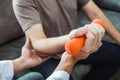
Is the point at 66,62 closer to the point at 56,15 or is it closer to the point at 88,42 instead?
the point at 88,42

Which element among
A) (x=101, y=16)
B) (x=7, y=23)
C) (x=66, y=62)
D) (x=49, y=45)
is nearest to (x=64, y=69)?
(x=66, y=62)

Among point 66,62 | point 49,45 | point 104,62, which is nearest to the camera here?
point 66,62

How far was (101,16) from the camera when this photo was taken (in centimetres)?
155

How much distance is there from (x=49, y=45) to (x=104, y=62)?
0.42m

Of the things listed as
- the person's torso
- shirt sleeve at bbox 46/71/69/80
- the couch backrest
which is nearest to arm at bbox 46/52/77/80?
shirt sleeve at bbox 46/71/69/80

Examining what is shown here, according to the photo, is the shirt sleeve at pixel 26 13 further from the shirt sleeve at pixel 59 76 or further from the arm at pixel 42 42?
the shirt sleeve at pixel 59 76

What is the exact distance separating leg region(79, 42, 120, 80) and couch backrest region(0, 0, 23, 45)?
22.1 inches

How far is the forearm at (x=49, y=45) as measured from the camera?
3.83ft

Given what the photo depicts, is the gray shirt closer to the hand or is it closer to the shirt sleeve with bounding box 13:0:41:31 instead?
the shirt sleeve with bounding box 13:0:41:31

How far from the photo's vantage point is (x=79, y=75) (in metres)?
1.46

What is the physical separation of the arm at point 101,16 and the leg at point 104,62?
0.27 feet

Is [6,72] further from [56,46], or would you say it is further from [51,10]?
[51,10]

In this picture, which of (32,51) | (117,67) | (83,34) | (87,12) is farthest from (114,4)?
(83,34)

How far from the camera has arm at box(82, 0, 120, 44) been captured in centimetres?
152
